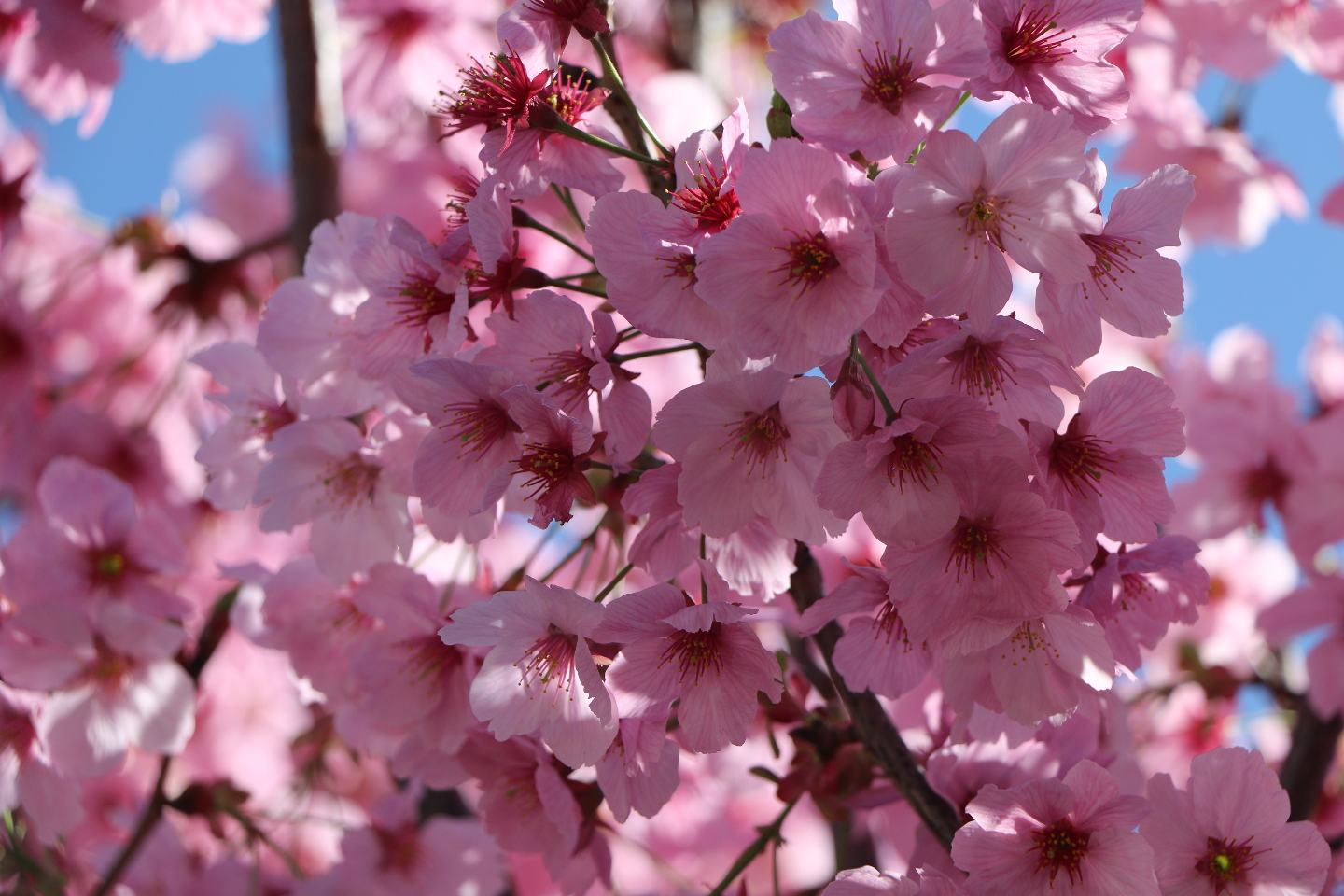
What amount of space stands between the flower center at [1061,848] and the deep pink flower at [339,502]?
71 centimetres

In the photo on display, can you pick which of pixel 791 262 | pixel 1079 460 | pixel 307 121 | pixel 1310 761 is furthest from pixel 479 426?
pixel 1310 761

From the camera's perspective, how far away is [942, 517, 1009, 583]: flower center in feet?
2.96

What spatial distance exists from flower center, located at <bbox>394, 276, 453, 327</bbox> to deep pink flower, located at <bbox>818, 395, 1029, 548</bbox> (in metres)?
0.43

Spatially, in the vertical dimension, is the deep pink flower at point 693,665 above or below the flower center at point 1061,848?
above

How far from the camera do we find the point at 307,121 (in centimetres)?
203

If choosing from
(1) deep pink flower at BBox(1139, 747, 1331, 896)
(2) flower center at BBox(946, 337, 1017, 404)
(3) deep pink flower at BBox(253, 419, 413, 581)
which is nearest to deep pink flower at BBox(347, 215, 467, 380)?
(3) deep pink flower at BBox(253, 419, 413, 581)

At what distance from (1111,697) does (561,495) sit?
651mm

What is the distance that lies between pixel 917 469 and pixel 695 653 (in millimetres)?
258

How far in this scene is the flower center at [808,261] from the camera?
2.82 ft

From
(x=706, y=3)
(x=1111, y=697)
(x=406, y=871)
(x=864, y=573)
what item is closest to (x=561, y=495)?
(x=864, y=573)

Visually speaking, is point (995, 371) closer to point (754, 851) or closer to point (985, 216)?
point (985, 216)

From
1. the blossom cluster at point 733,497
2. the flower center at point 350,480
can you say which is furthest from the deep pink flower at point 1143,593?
the flower center at point 350,480

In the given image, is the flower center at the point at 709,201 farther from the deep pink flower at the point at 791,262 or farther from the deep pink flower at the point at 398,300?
the deep pink flower at the point at 398,300

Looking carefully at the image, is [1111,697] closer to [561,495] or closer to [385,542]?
[561,495]
